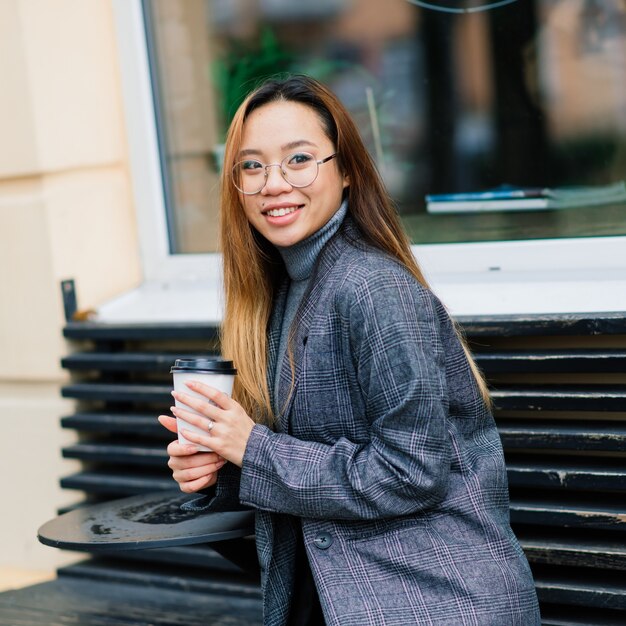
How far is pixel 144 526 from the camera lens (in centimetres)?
218

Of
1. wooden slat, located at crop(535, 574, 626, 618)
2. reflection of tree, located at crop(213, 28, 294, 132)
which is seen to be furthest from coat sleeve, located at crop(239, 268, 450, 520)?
reflection of tree, located at crop(213, 28, 294, 132)

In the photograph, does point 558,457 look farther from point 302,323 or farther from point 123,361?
point 123,361

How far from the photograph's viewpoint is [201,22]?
358 cm

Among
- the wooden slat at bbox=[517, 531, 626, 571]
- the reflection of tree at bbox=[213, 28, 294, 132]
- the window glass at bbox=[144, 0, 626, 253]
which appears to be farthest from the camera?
the reflection of tree at bbox=[213, 28, 294, 132]

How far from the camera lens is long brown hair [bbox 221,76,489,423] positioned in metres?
1.98

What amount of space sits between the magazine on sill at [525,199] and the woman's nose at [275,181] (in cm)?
141

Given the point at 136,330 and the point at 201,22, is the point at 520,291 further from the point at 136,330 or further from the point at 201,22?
the point at 201,22

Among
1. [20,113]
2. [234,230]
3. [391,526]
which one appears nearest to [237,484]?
[391,526]

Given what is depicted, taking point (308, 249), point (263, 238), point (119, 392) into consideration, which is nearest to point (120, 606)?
point (119, 392)

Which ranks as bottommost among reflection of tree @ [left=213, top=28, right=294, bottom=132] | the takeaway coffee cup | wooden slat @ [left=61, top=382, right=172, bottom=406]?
wooden slat @ [left=61, top=382, right=172, bottom=406]

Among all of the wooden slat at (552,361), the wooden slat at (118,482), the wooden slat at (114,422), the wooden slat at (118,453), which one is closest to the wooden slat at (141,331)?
the wooden slat at (114,422)

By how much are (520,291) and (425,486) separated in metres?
1.39

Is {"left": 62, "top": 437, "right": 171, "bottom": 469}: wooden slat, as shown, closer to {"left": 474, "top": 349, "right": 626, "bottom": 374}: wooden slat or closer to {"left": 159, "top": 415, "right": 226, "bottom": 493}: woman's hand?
{"left": 474, "top": 349, "right": 626, "bottom": 374}: wooden slat

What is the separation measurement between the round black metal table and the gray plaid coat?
20 cm
